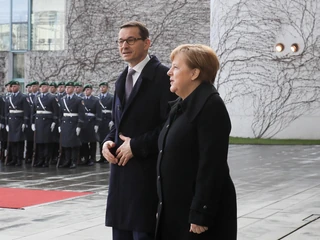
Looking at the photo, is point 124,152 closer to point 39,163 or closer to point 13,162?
point 39,163

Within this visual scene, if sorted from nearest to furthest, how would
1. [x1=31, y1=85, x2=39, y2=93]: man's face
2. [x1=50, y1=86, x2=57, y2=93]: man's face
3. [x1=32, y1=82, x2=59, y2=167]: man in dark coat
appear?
[x1=32, y1=82, x2=59, y2=167]: man in dark coat, [x1=31, y1=85, x2=39, y2=93]: man's face, [x1=50, y1=86, x2=57, y2=93]: man's face

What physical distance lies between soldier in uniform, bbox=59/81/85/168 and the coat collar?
35.4 ft

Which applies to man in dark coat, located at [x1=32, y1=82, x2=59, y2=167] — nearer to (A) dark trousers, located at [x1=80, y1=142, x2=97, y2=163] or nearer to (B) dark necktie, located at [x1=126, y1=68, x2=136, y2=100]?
(A) dark trousers, located at [x1=80, y1=142, x2=97, y2=163]

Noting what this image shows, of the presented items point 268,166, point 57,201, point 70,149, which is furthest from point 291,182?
point 70,149

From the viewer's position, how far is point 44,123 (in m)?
14.4

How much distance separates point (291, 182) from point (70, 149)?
530 centimetres

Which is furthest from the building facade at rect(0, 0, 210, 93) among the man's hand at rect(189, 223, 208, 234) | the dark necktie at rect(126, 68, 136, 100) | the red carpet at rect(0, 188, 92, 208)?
the man's hand at rect(189, 223, 208, 234)

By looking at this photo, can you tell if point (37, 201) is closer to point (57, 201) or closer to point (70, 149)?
point (57, 201)

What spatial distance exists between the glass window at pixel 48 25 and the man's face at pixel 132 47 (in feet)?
79.6

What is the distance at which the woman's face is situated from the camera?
12.0 ft

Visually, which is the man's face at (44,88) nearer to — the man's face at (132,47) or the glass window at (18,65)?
→ the man's face at (132,47)

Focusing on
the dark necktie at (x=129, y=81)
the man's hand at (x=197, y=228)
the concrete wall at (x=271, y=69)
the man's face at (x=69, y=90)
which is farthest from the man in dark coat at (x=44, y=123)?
the man's hand at (x=197, y=228)

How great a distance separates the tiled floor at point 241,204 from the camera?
6.83m

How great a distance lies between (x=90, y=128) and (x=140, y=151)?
1128 centimetres
